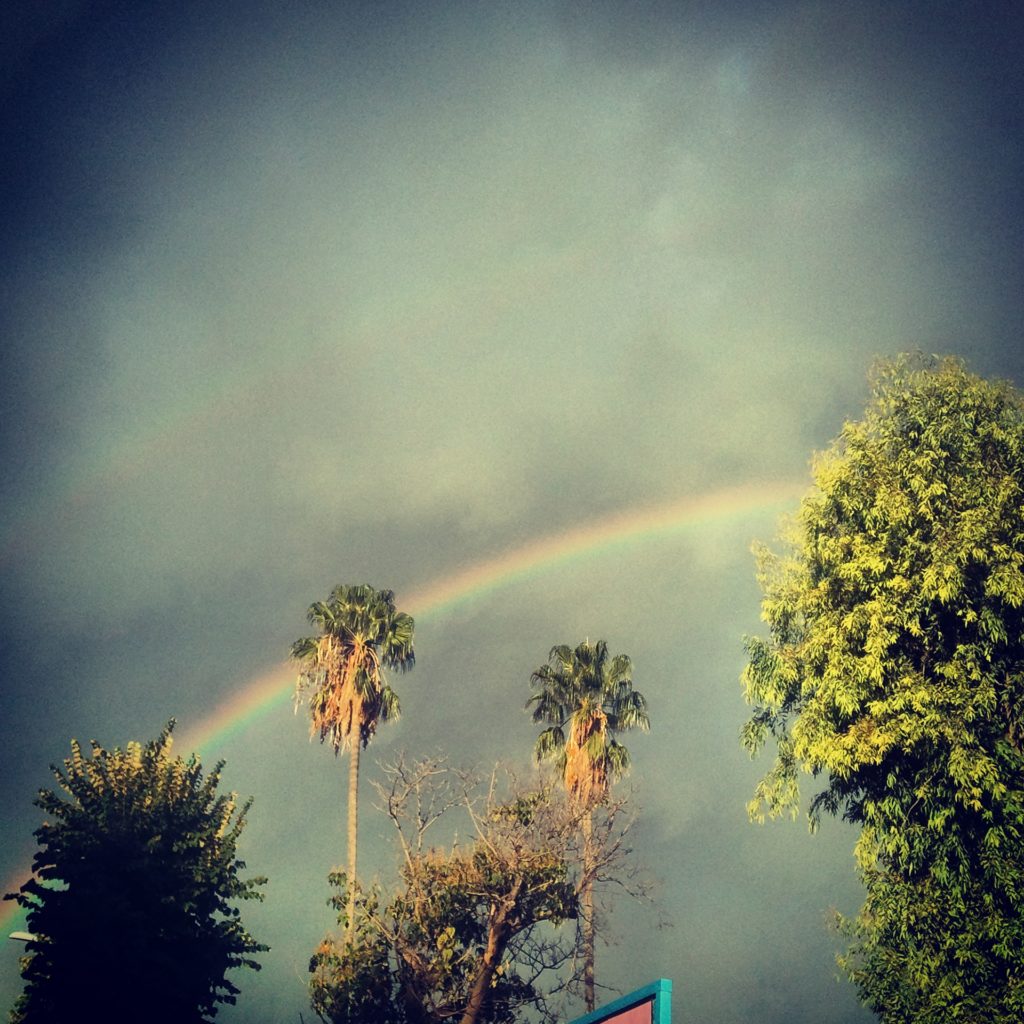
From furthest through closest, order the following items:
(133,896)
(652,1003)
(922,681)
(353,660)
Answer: (353,660) < (133,896) < (922,681) < (652,1003)

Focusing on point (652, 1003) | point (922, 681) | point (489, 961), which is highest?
point (922, 681)

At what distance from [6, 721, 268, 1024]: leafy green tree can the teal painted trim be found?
54.8ft

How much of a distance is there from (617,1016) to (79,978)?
17291mm

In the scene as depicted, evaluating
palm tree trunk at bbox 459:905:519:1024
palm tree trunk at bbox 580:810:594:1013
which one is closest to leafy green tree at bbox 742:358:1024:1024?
palm tree trunk at bbox 580:810:594:1013

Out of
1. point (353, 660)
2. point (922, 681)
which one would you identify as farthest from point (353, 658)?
point (922, 681)

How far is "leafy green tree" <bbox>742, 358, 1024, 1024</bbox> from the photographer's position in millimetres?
14625

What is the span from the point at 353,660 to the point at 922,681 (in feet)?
66.4

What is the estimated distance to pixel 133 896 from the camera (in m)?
20.0

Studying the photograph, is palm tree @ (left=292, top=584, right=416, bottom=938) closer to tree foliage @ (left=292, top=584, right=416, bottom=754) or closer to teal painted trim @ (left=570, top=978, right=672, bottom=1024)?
tree foliage @ (left=292, top=584, right=416, bottom=754)

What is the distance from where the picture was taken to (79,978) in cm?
1859

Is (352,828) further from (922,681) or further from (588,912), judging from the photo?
(922,681)

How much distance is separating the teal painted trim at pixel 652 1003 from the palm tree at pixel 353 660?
2369cm

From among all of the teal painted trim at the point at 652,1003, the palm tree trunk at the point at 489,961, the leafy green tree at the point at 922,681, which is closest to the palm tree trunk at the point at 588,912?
the palm tree trunk at the point at 489,961

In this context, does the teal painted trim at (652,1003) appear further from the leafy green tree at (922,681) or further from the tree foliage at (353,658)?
the tree foliage at (353,658)
